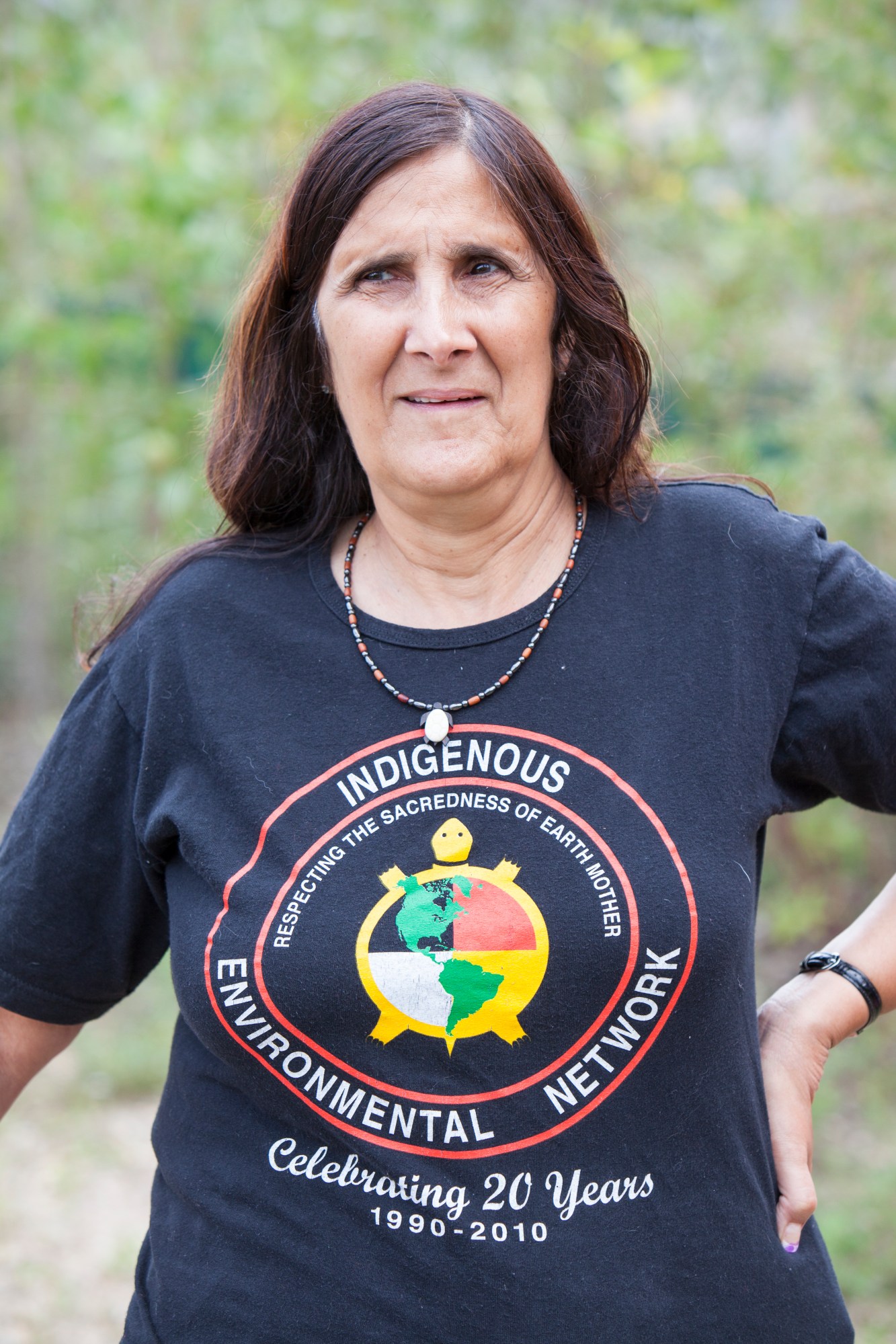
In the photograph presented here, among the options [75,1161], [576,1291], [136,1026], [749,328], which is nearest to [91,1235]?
[75,1161]

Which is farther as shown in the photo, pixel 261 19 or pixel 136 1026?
pixel 261 19

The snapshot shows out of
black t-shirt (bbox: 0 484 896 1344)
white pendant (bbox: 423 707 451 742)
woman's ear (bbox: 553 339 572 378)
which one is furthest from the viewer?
woman's ear (bbox: 553 339 572 378)

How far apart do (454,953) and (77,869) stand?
1.85 ft

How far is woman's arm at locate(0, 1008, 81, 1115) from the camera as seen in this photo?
1767mm

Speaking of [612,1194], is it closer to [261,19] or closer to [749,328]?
[749,328]

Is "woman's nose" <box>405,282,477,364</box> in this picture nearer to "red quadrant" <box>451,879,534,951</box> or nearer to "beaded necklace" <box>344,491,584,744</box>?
"beaded necklace" <box>344,491,584,744</box>

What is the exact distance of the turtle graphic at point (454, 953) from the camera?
4.76 feet

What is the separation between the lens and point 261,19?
17.2 feet

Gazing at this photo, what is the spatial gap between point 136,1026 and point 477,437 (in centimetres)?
327

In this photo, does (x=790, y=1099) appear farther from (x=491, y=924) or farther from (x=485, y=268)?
(x=485, y=268)

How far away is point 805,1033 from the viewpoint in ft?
5.37

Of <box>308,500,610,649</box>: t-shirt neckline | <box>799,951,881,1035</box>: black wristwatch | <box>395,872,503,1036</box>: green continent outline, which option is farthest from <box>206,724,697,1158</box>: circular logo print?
<box>799,951,881,1035</box>: black wristwatch

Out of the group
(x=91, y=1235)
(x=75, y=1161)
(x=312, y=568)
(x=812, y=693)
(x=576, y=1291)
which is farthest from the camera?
(x=75, y=1161)

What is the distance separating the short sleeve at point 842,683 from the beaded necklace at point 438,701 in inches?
12.5
